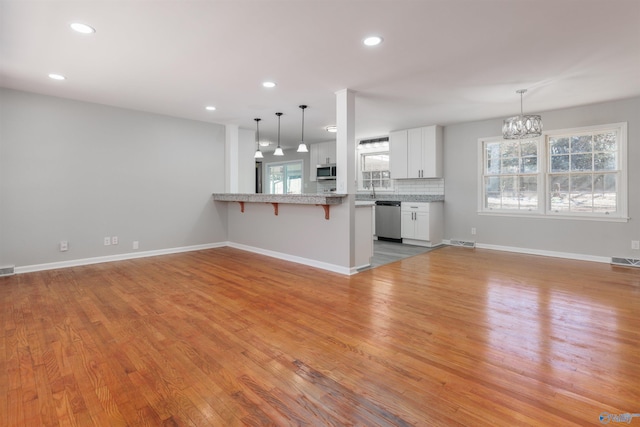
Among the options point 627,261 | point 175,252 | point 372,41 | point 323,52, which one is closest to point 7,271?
point 175,252

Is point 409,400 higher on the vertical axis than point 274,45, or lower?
lower

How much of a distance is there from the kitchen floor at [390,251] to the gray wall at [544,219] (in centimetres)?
99

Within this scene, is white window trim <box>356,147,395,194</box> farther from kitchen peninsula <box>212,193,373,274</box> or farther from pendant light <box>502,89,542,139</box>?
pendant light <box>502,89,542,139</box>

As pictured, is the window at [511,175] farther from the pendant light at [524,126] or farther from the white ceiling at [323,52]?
the pendant light at [524,126]

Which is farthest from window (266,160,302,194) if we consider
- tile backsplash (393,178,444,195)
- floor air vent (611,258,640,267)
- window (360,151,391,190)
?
floor air vent (611,258,640,267)

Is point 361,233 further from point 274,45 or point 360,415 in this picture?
point 360,415

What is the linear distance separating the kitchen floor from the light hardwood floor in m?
1.14

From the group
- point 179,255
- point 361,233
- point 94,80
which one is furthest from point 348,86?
point 179,255

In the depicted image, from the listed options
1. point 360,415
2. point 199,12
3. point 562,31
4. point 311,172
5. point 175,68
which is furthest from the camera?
point 311,172

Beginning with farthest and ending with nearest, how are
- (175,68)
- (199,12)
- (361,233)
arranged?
(361,233) < (175,68) < (199,12)

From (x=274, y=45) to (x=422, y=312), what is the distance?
2760 millimetres

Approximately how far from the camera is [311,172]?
852cm

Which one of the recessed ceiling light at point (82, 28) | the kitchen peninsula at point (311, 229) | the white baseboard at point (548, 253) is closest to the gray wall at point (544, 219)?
the white baseboard at point (548, 253)

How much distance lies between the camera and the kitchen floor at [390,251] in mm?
4988
